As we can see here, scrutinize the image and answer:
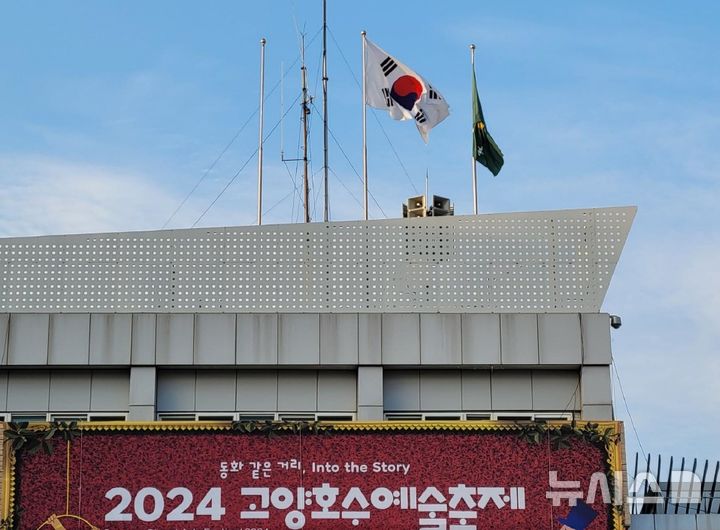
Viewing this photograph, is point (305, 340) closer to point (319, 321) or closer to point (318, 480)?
point (319, 321)

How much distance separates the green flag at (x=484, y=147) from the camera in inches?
1510

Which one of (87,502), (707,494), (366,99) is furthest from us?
(366,99)

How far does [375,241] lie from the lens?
114ft

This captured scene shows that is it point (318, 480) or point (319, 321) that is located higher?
point (319, 321)

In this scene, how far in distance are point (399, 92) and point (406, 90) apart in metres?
0.23

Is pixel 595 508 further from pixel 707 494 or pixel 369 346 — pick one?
pixel 369 346

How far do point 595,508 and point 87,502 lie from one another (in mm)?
11917

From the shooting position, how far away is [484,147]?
38469 millimetres

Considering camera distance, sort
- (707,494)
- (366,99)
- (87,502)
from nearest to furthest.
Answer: (87,502) → (707,494) → (366,99)

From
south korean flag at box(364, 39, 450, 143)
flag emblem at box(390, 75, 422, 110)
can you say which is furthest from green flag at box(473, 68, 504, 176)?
flag emblem at box(390, 75, 422, 110)

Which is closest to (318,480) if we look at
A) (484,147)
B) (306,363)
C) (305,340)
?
(306,363)

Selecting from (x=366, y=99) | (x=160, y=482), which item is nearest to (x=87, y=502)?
(x=160, y=482)

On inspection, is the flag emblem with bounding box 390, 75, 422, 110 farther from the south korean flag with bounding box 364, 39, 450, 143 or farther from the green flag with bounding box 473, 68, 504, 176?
the green flag with bounding box 473, 68, 504, 176

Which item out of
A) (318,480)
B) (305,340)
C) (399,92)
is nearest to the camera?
(318,480)
